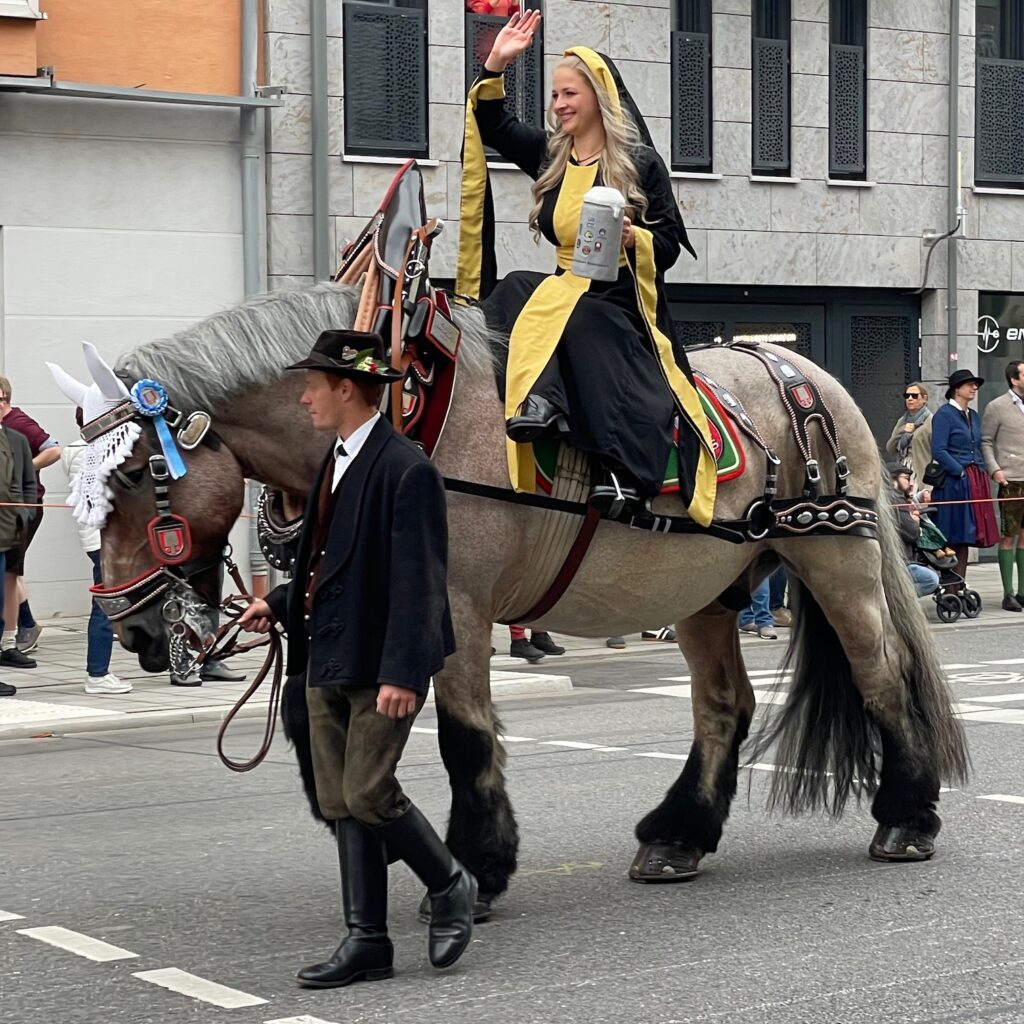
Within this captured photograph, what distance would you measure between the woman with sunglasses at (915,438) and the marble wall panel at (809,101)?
419cm

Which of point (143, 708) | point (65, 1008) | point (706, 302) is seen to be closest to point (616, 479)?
point (65, 1008)

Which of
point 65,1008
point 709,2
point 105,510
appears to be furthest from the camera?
point 709,2

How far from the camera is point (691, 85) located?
21141mm

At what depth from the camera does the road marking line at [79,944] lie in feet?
19.5

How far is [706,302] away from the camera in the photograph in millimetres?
21406

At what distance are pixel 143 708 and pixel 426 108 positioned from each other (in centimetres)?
888

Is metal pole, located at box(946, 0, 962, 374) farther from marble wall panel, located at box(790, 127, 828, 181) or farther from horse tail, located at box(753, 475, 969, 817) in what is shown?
horse tail, located at box(753, 475, 969, 817)

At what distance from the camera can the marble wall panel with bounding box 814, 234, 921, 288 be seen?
22.0m

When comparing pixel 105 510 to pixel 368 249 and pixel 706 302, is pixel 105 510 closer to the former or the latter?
pixel 368 249

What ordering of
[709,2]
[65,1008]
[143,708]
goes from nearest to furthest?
[65,1008] < [143,708] < [709,2]

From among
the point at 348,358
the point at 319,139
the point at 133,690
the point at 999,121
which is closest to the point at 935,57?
the point at 999,121

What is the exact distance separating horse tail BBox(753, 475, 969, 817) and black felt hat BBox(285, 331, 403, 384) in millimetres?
2534

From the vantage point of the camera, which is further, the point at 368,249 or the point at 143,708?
the point at 143,708

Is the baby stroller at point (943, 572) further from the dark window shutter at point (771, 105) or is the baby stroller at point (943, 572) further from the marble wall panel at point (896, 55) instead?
the marble wall panel at point (896, 55)
